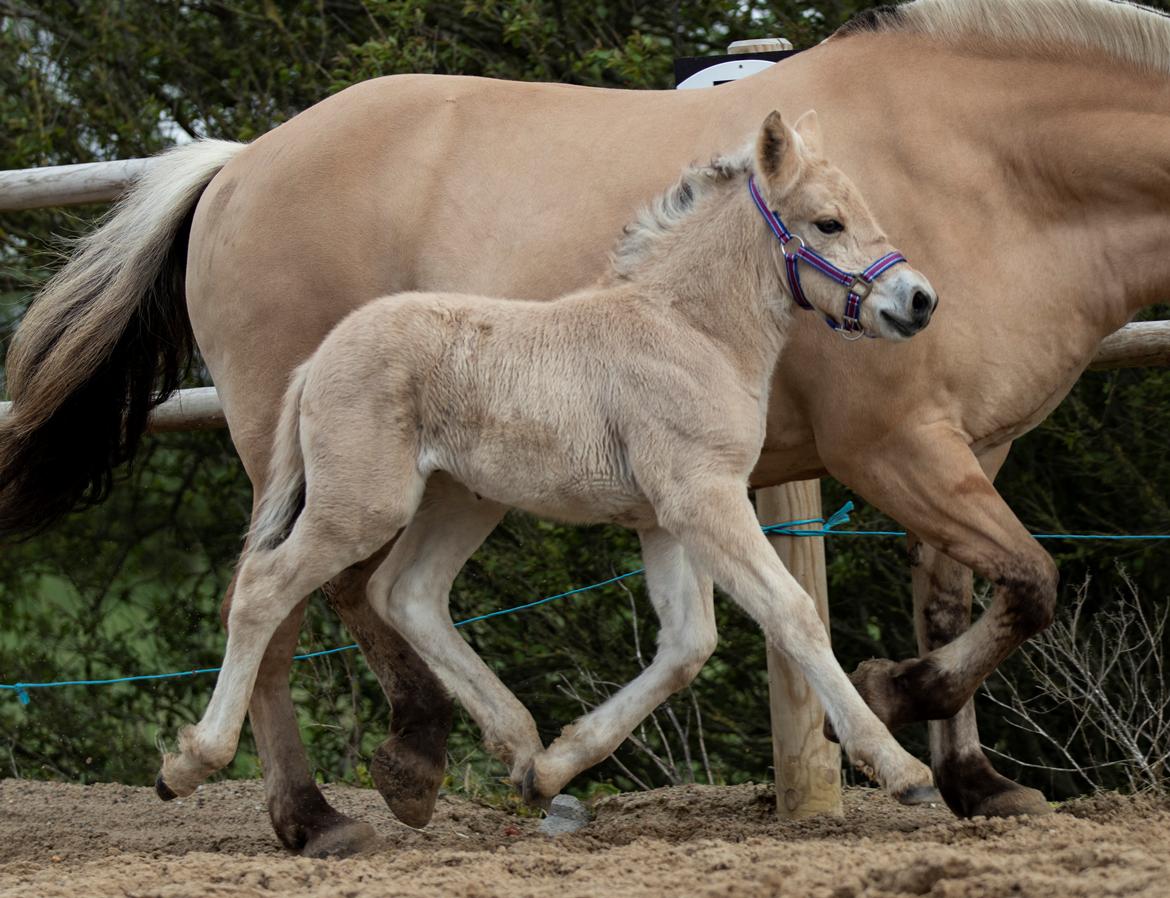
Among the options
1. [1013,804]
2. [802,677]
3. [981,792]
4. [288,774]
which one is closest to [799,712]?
[802,677]

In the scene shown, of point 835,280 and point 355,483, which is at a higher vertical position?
point 835,280

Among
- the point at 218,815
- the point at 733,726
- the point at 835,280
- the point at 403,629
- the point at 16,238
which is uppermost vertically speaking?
the point at 16,238

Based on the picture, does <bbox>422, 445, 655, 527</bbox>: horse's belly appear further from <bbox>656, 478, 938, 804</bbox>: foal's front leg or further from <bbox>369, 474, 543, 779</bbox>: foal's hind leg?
<bbox>369, 474, 543, 779</bbox>: foal's hind leg

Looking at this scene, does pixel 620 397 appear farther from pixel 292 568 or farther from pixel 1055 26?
pixel 1055 26

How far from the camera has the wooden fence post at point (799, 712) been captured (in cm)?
453

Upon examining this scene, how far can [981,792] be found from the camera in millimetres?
4180

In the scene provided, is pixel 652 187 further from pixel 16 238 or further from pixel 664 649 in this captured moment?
pixel 16 238

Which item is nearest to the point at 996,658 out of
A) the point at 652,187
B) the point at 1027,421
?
the point at 1027,421

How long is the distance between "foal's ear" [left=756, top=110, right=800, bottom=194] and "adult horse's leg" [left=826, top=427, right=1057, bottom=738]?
705 mm

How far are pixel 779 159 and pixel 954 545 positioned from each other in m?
1.04

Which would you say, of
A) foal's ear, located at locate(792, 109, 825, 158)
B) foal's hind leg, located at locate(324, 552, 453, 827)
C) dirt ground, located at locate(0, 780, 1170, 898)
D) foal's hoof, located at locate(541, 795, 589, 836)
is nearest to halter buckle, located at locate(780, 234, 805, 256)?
foal's ear, located at locate(792, 109, 825, 158)

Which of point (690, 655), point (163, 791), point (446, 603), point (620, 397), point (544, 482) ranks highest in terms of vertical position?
point (620, 397)

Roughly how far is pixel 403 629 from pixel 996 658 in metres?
1.55

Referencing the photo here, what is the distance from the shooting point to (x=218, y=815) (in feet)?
16.2
